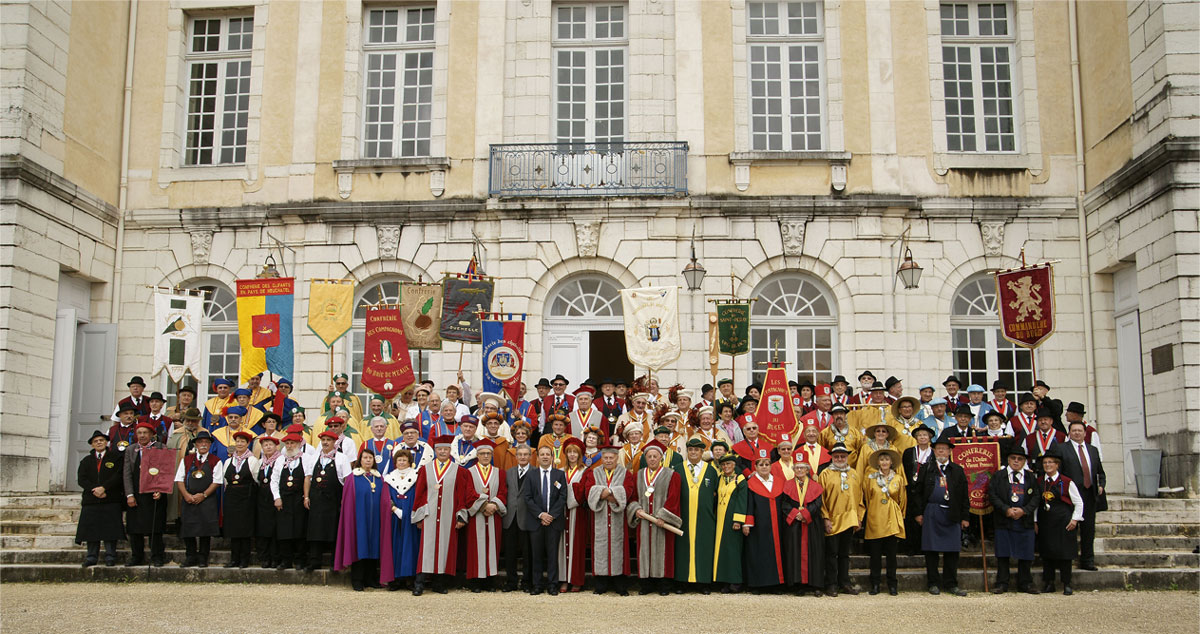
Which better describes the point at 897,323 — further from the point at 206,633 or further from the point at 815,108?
the point at 206,633

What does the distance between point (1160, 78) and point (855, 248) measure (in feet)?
14.3

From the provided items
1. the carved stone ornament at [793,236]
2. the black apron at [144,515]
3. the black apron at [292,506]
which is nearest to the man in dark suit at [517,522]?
the black apron at [292,506]

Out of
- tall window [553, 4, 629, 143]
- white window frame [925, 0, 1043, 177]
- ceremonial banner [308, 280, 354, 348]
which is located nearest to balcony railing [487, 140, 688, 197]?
tall window [553, 4, 629, 143]

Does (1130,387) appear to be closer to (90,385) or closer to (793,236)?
(793,236)

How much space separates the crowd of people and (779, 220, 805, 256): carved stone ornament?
163 inches

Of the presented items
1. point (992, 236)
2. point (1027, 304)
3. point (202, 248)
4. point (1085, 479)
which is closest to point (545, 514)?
point (1085, 479)

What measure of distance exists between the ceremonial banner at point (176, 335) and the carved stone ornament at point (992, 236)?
36.4 feet

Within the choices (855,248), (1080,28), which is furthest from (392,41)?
(1080,28)

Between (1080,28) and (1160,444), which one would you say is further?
(1080,28)

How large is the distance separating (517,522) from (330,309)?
507 cm

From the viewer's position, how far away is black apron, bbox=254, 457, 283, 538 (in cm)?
1023

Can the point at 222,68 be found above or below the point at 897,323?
above

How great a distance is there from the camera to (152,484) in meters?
10.5

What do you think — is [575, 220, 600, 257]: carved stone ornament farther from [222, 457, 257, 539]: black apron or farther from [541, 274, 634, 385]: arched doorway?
[222, 457, 257, 539]: black apron
